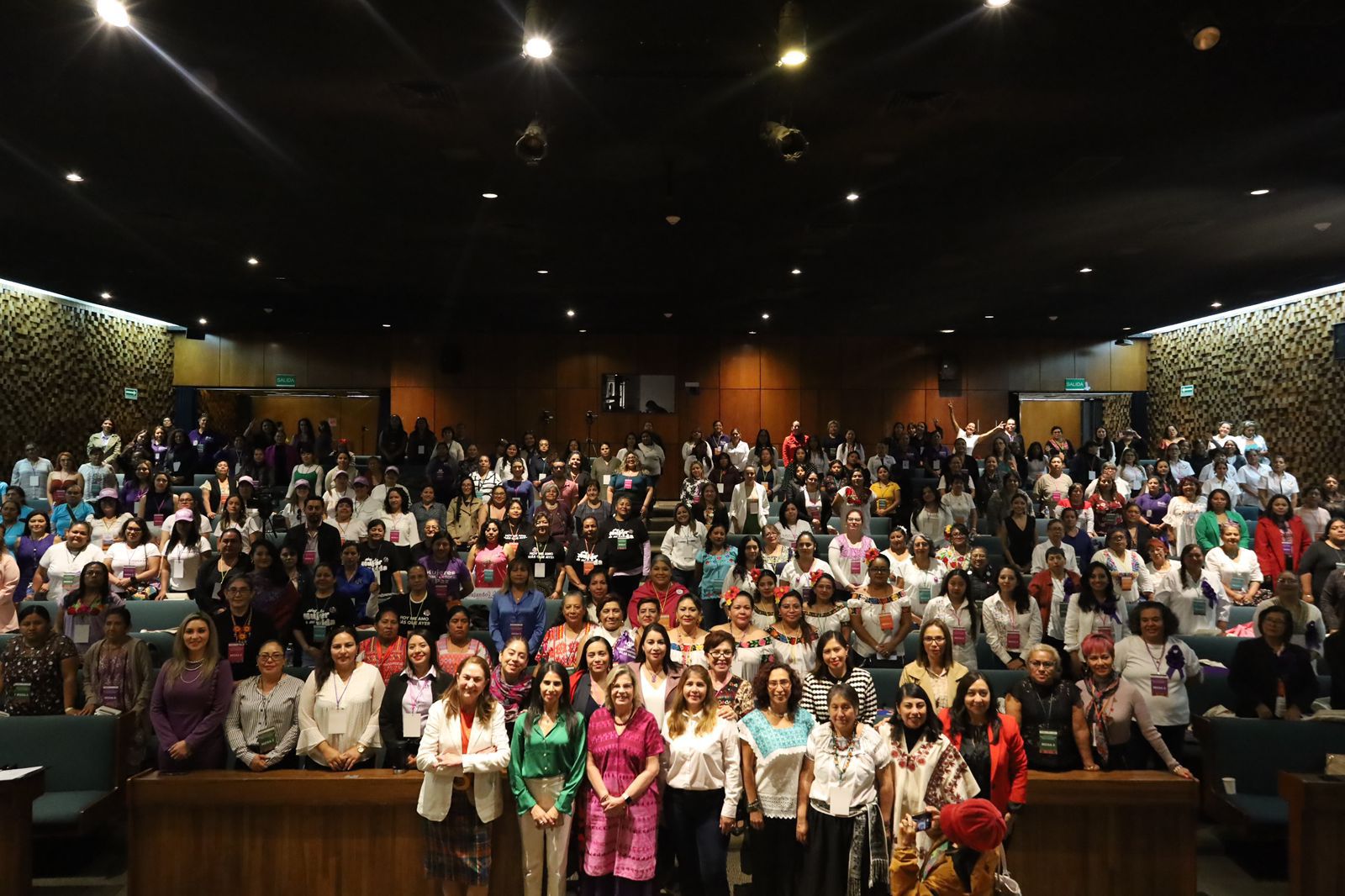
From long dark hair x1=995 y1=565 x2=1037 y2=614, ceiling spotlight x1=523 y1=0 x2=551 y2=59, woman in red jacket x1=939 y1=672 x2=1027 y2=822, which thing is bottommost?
woman in red jacket x1=939 y1=672 x2=1027 y2=822

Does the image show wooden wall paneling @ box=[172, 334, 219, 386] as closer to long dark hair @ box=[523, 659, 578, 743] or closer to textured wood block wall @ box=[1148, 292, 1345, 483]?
long dark hair @ box=[523, 659, 578, 743]

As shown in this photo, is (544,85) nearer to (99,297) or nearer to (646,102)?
(646,102)

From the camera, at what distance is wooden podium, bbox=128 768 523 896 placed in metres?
3.84

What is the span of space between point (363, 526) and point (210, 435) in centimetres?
502

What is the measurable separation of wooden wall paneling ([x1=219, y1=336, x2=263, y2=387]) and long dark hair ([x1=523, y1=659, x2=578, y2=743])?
43.0 ft

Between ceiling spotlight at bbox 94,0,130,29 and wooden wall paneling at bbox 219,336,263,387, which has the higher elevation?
wooden wall paneling at bbox 219,336,263,387

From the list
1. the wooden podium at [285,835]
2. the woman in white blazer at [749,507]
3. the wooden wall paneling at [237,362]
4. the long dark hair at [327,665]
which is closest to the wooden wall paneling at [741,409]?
the woman in white blazer at [749,507]

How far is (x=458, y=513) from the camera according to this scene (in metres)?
8.09

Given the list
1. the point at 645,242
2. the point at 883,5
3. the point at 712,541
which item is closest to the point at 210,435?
the point at 645,242

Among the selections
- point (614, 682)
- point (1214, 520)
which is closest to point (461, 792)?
point (614, 682)

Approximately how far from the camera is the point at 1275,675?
4.57 meters

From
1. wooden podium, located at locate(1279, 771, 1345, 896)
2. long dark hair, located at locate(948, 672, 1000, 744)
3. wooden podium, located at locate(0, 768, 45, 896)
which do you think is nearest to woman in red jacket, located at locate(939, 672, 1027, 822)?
long dark hair, located at locate(948, 672, 1000, 744)

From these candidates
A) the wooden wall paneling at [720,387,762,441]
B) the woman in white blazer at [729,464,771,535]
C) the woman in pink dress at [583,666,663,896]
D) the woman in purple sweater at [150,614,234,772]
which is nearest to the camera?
the woman in pink dress at [583,666,663,896]

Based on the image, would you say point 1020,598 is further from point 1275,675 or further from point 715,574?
point 715,574
